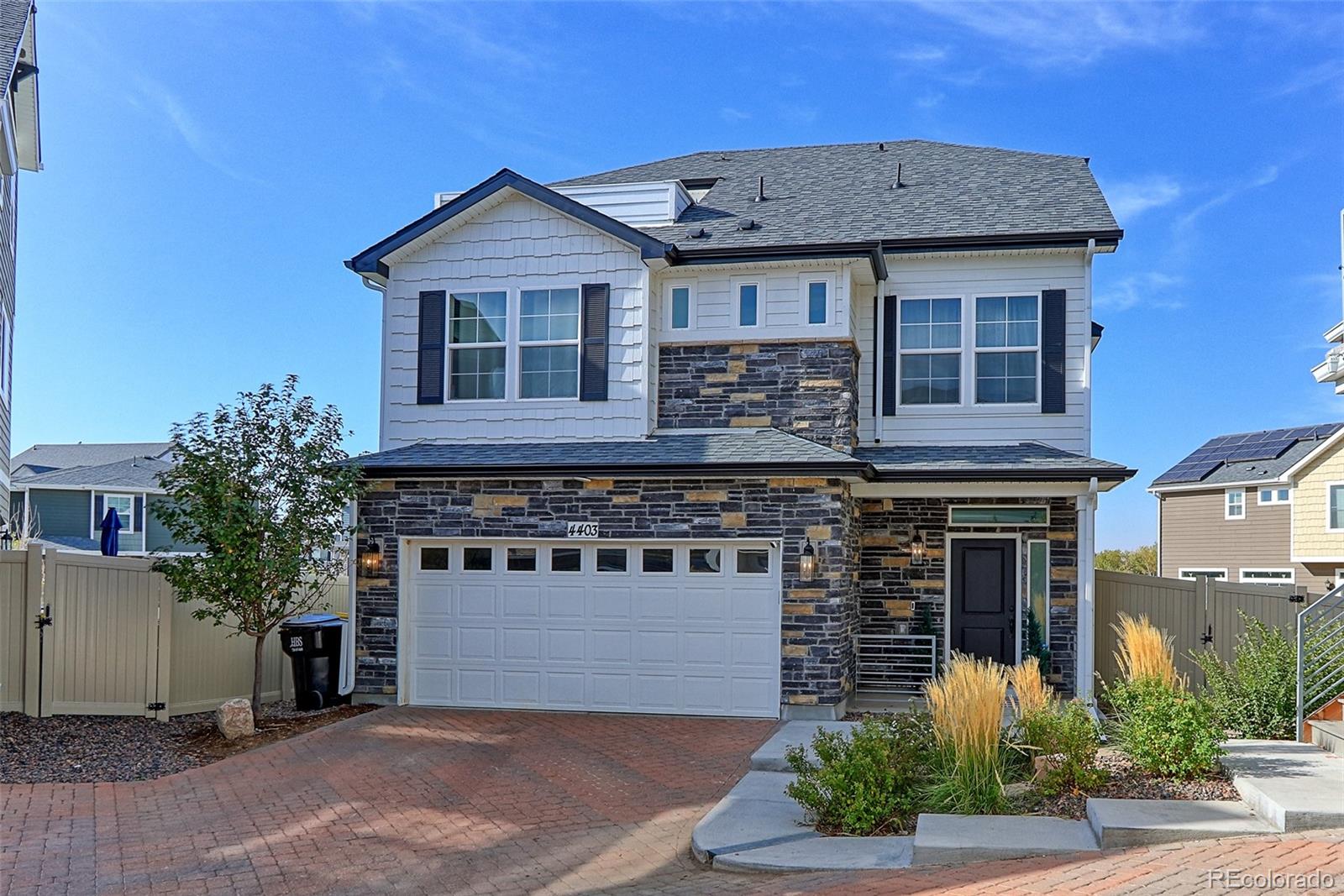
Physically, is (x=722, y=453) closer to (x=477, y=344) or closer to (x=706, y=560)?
(x=706, y=560)

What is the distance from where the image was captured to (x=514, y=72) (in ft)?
45.1

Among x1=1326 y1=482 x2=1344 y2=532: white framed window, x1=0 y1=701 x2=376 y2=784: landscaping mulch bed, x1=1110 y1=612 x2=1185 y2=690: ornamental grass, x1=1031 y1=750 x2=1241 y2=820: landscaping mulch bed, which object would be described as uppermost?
x1=1326 y1=482 x2=1344 y2=532: white framed window

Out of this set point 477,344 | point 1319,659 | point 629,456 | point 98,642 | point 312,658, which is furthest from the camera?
point 477,344

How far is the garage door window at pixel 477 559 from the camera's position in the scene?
13703 mm

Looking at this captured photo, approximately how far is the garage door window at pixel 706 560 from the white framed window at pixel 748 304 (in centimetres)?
299

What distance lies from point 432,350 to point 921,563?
6.99 meters

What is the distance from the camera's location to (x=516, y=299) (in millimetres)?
14445

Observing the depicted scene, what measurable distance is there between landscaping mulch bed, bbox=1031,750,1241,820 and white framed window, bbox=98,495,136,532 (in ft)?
110

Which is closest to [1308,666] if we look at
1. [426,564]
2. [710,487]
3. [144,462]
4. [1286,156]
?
[710,487]

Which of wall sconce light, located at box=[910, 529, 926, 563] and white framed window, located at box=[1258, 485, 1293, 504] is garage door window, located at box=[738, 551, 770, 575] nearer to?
wall sconce light, located at box=[910, 529, 926, 563]

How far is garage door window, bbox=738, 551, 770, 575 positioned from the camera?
12.9 meters

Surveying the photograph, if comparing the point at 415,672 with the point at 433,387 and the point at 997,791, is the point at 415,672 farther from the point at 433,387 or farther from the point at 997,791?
the point at 997,791

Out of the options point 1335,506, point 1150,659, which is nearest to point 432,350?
point 1150,659
